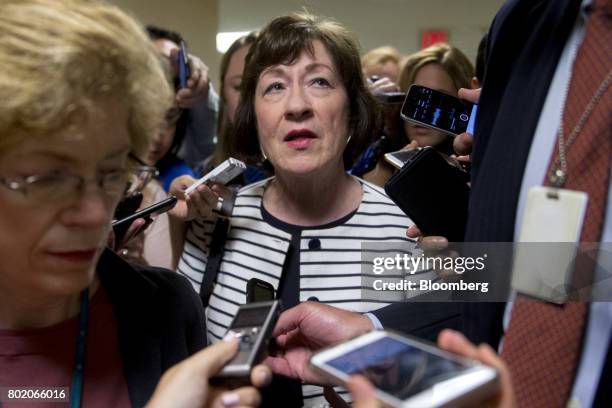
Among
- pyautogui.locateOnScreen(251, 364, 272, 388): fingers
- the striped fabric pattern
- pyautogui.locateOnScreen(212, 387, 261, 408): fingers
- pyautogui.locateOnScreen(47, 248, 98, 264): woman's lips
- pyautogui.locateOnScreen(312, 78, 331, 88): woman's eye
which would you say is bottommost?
the striped fabric pattern

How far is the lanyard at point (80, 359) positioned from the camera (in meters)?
0.91

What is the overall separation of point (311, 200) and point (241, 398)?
0.92 metres

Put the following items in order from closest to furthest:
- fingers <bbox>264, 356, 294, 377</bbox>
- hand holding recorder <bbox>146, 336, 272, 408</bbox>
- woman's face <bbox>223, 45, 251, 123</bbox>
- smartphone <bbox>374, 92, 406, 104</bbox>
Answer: hand holding recorder <bbox>146, 336, 272, 408</bbox> → fingers <bbox>264, 356, 294, 377</bbox> → smartphone <bbox>374, 92, 406, 104</bbox> → woman's face <bbox>223, 45, 251, 123</bbox>

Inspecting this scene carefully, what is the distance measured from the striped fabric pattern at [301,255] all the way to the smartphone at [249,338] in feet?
2.13

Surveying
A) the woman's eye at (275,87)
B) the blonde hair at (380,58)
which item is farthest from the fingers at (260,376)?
the blonde hair at (380,58)

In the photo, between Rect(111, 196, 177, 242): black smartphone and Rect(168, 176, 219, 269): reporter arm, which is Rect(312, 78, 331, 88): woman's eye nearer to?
Rect(168, 176, 219, 269): reporter arm

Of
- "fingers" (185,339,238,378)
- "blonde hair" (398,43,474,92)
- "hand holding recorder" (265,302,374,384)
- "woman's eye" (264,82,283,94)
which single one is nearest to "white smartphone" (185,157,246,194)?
"woman's eye" (264,82,283,94)

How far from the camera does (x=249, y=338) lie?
2.67 ft

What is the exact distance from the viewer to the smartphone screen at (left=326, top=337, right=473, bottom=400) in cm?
68

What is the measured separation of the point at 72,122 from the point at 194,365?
0.36 m

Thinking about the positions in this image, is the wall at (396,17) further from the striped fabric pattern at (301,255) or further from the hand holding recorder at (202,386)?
the hand holding recorder at (202,386)

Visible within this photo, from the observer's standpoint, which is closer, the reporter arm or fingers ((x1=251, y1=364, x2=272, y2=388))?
fingers ((x1=251, y1=364, x2=272, y2=388))

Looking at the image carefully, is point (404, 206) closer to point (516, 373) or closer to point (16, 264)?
point (516, 373)

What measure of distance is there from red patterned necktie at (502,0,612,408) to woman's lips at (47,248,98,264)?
60 cm
